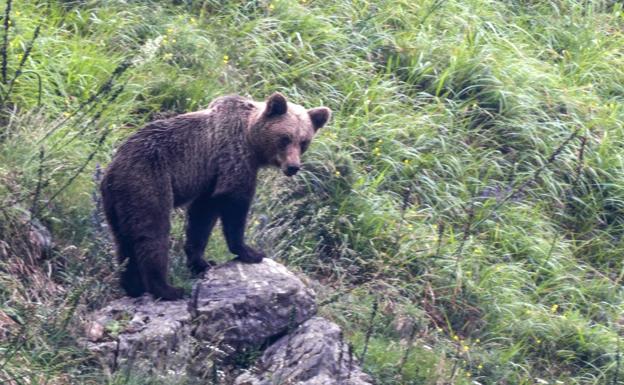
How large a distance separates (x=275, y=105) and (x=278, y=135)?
182 millimetres

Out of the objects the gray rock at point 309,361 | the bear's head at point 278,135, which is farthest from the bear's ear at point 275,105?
the gray rock at point 309,361

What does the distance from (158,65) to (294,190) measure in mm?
1565

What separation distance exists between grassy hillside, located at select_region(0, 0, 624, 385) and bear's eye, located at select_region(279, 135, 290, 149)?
2.32 feet

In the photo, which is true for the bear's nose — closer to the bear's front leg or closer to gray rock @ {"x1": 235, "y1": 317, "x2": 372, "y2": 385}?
the bear's front leg

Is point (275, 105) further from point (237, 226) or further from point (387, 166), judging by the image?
point (387, 166)

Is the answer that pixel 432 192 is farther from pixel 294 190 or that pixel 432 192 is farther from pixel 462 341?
pixel 462 341

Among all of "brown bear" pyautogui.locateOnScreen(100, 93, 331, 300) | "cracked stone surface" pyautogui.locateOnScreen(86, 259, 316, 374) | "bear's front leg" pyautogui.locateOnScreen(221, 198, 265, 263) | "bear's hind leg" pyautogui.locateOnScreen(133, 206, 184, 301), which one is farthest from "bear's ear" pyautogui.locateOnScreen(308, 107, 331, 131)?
"bear's hind leg" pyautogui.locateOnScreen(133, 206, 184, 301)

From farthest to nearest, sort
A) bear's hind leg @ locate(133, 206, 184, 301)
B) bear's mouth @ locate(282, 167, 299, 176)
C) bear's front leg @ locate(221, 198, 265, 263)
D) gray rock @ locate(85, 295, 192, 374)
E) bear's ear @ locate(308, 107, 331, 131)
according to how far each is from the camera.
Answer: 1. bear's ear @ locate(308, 107, 331, 131)
2. bear's mouth @ locate(282, 167, 299, 176)
3. bear's front leg @ locate(221, 198, 265, 263)
4. bear's hind leg @ locate(133, 206, 184, 301)
5. gray rock @ locate(85, 295, 192, 374)

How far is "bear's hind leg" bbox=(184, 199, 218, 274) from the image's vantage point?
20.2 ft

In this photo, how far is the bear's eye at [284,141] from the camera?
6.32 meters

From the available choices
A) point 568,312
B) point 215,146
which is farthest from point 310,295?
point 568,312

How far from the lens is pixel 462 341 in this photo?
263 inches

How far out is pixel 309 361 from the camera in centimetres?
558

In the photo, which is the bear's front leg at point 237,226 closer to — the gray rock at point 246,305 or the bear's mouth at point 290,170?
the gray rock at point 246,305
